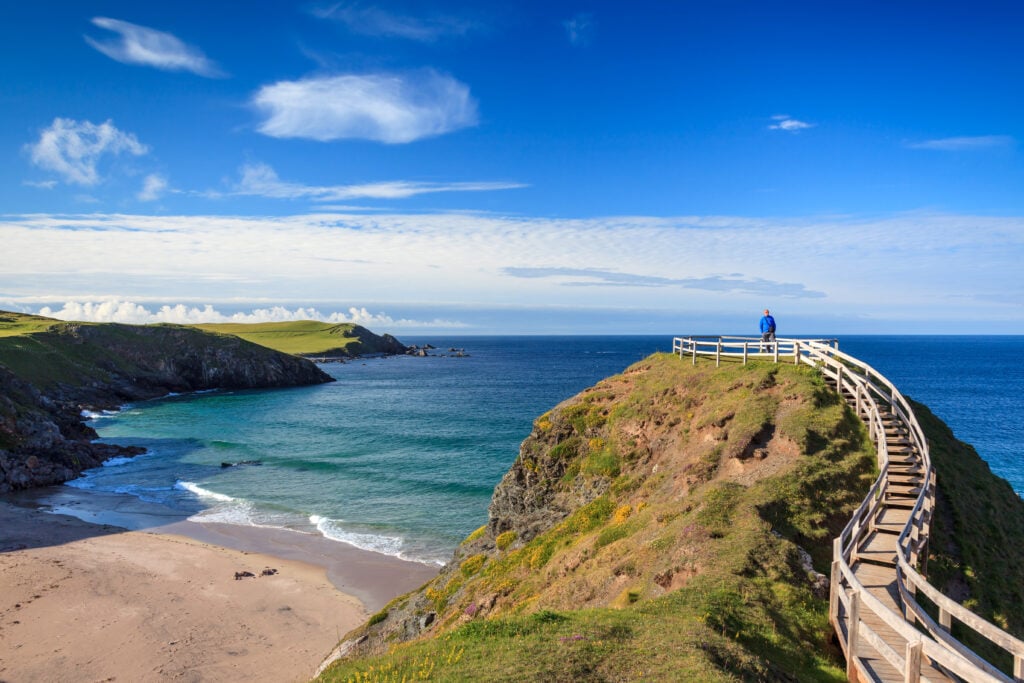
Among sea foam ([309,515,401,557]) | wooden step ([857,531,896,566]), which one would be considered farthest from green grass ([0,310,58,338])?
wooden step ([857,531,896,566])

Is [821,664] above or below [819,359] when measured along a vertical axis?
below

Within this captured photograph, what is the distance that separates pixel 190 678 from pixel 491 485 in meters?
25.8

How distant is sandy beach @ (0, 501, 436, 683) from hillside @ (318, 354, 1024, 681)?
19.1 ft

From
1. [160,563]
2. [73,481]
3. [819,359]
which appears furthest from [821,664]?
[73,481]

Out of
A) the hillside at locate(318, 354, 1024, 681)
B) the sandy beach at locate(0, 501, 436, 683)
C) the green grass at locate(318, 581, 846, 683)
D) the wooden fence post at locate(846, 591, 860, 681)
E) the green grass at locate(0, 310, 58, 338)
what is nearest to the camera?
the green grass at locate(318, 581, 846, 683)

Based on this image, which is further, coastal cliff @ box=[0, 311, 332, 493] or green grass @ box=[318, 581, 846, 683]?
coastal cliff @ box=[0, 311, 332, 493]

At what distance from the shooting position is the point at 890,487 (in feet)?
56.8

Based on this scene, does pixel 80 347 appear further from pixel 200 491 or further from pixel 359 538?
pixel 359 538

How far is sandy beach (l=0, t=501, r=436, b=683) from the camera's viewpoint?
22422mm

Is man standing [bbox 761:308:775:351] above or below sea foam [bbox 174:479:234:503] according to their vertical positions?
above

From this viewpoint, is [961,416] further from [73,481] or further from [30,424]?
[30,424]

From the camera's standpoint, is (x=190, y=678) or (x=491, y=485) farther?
(x=491, y=485)

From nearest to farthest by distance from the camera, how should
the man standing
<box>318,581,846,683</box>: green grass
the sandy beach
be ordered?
<box>318,581,846,683</box>: green grass < the sandy beach < the man standing

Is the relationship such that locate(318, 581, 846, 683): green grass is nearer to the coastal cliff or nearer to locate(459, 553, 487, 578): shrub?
locate(459, 553, 487, 578): shrub
